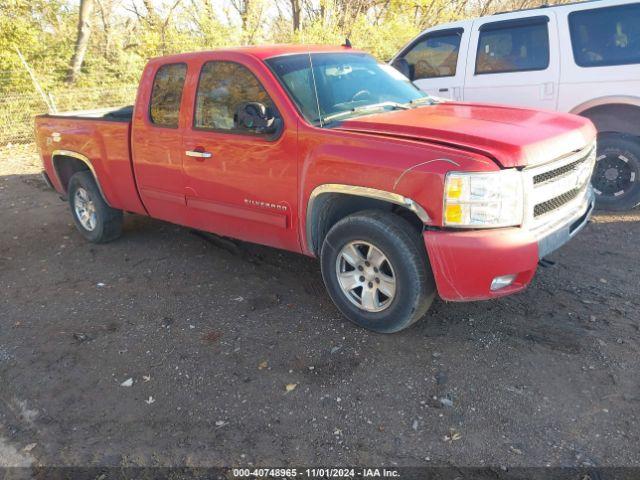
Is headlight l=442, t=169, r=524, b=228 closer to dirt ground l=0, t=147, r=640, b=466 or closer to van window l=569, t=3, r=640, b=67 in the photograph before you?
dirt ground l=0, t=147, r=640, b=466

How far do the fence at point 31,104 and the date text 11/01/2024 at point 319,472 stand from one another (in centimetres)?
1151

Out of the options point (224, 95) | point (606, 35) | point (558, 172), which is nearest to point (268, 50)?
point (224, 95)

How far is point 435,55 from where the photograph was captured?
661 cm

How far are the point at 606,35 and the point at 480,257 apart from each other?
3.84 m

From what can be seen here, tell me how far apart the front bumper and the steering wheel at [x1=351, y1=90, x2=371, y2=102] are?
1378 millimetres

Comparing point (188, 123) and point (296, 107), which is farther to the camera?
point (188, 123)

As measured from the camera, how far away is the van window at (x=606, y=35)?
5.19 m

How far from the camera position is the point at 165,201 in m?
4.68

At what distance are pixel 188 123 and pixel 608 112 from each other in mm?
4281

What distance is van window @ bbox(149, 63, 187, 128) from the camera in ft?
14.3

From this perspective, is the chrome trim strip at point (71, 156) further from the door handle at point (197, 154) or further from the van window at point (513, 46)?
the van window at point (513, 46)

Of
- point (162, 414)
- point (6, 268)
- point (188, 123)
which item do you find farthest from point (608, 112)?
point (6, 268)

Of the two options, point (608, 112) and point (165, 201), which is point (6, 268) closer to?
point (165, 201)

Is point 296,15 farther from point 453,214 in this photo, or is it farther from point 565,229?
point 453,214
